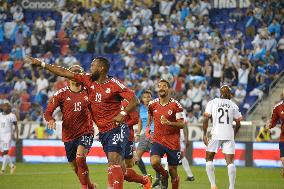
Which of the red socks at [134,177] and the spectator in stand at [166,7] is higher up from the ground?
the spectator in stand at [166,7]

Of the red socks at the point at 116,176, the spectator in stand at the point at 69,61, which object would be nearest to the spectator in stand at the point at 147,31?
the spectator in stand at the point at 69,61

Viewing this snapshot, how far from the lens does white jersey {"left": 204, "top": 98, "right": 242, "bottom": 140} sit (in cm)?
1814

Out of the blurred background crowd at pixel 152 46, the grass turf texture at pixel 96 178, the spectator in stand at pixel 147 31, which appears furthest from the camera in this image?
the spectator in stand at pixel 147 31

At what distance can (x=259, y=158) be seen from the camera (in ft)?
95.6

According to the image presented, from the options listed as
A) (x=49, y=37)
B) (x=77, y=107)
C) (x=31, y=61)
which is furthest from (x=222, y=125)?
(x=49, y=37)

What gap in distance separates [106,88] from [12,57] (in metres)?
23.0

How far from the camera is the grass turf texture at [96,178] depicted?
20812 millimetres

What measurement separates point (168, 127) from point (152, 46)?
19.2 metres

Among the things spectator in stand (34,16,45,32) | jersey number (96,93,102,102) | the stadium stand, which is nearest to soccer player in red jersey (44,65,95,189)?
jersey number (96,93,102,102)

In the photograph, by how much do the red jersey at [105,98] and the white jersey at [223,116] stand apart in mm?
4212

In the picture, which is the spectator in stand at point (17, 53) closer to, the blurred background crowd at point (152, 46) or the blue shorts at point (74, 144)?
the blurred background crowd at point (152, 46)

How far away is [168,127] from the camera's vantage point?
17.0m

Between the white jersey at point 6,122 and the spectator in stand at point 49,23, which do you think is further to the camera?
the spectator in stand at point 49,23

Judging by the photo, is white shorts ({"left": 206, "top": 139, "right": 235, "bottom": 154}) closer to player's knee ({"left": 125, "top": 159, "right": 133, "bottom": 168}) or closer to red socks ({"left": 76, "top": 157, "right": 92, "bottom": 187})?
player's knee ({"left": 125, "top": 159, "right": 133, "bottom": 168})
